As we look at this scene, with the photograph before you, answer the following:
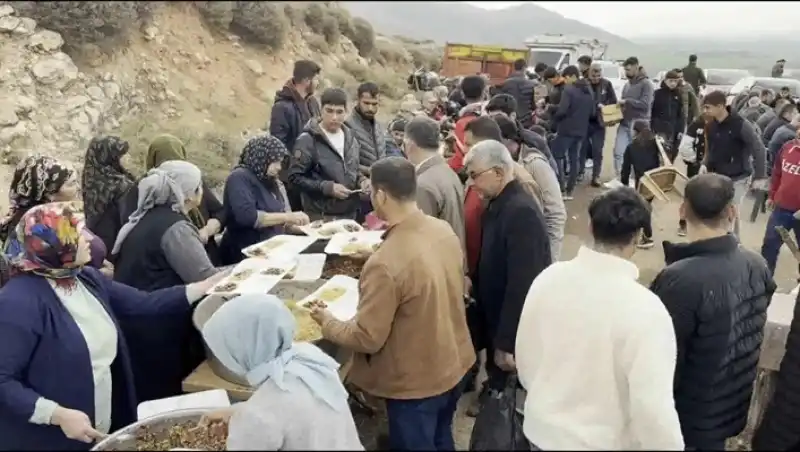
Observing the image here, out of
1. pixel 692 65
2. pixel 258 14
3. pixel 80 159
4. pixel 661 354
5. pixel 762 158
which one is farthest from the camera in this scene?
pixel 258 14

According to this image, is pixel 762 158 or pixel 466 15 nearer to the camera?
pixel 466 15

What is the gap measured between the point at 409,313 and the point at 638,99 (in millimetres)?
7145

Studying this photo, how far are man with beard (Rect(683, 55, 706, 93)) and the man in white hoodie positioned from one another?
6.22m

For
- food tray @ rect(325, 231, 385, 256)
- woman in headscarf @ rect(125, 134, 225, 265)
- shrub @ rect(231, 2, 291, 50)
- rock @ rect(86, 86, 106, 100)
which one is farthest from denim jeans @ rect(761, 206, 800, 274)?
shrub @ rect(231, 2, 291, 50)

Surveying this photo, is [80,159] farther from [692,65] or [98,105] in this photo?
[692,65]

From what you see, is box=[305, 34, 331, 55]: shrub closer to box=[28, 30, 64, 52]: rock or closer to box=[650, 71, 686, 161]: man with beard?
box=[28, 30, 64, 52]: rock

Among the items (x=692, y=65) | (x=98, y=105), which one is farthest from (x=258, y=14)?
(x=692, y=65)

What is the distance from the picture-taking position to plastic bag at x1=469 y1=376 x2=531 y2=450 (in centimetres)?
285

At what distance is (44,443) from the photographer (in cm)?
270

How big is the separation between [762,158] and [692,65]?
6.30 ft

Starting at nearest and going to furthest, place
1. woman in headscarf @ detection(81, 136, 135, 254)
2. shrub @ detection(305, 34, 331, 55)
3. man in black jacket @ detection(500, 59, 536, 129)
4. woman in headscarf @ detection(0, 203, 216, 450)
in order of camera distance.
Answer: woman in headscarf @ detection(0, 203, 216, 450) → woman in headscarf @ detection(81, 136, 135, 254) → man in black jacket @ detection(500, 59, 536, 129) → shrub @ detection(305, 34, 331, 55)

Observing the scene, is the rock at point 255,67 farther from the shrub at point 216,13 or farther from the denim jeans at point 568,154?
the denim jeans at point 568,154

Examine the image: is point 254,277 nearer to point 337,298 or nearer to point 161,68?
point 337,298

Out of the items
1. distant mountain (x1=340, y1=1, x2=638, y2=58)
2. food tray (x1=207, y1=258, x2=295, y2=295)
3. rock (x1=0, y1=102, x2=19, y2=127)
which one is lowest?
rock (x1=0, y1=102, x2=19, y2=127)
